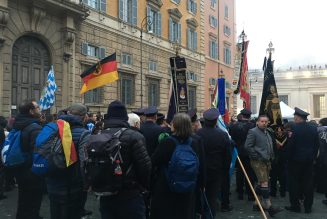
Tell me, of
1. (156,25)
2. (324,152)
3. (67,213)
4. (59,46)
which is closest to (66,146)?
(67,213)

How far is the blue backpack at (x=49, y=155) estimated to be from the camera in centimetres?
444

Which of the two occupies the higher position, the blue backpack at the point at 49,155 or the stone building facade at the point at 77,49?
the stone building facade at the point at 77,49

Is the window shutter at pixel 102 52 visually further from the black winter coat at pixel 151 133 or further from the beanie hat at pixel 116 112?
the beanie hat at pixel 116 112

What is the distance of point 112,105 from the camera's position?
4066mm

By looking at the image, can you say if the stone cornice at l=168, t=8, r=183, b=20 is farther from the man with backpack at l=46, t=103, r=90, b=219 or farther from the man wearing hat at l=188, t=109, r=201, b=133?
the man with backpack at l=46, t=103, r=90, b=219

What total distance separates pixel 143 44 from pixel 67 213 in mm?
19614

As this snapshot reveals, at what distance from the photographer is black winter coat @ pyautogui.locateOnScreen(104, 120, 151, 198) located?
12.4 ft

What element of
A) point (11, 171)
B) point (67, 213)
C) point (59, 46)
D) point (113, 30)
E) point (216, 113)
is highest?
point (113, 30)

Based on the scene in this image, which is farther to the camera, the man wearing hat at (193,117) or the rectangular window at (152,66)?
the rectangular window at (152,66)

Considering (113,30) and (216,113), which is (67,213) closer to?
(216,113)

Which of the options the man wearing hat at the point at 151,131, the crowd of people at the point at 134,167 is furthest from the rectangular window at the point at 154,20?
the man wearing hat at the point at 151,131

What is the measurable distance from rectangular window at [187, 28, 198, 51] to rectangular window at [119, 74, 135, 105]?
8.72 meters

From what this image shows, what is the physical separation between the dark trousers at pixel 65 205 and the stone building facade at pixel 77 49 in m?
11.0

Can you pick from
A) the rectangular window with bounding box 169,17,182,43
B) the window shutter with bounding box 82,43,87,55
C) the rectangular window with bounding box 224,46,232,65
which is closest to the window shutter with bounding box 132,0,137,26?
the rectangular window with bounding box 169,17,182,43
